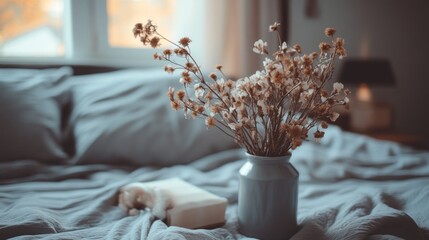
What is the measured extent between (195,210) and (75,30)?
1.66 metres

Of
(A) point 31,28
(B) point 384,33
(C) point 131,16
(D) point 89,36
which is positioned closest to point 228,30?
(C) point 131,16

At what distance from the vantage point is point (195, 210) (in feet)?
3.17

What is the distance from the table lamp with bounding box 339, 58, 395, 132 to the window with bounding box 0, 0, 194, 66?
41.3 inches

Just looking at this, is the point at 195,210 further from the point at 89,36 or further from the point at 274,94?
the point at 89,36

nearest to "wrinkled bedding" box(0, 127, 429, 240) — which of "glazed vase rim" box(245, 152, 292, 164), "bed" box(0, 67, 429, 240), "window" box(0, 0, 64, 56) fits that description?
"bed" box(0, 67, 429, 240)

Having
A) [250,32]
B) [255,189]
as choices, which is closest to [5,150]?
[255,189]

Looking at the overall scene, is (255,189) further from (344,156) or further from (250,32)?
(250,32)

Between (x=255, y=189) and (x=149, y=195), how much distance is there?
0.95 feet

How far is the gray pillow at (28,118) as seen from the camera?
1.47m

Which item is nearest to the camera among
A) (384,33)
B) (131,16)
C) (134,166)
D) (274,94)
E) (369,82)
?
(274,94)

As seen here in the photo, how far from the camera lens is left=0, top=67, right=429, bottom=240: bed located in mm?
923

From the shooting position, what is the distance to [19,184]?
129cm

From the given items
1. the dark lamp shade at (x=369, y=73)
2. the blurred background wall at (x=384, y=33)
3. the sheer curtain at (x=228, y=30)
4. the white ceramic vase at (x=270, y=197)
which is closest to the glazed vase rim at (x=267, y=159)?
the white ceramic vase at (x=270, y=197)

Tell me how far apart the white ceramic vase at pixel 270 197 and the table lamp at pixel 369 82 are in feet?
6.15
